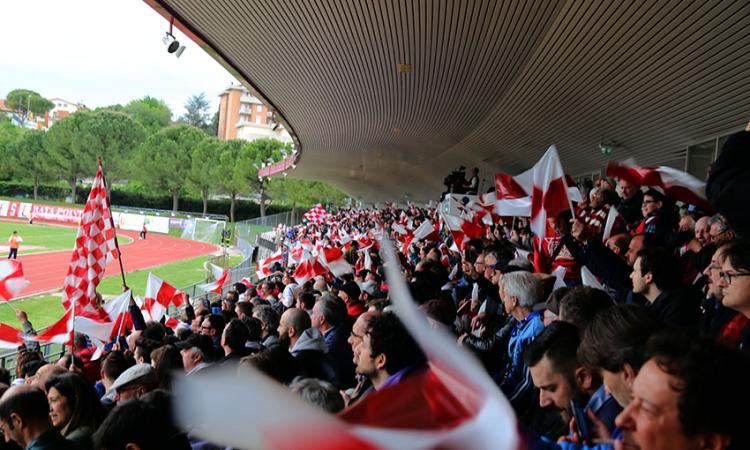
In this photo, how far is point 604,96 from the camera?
10.9 metres

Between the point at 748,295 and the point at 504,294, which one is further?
the point at 504,294

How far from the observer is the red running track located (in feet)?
92.0

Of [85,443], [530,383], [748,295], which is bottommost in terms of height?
[85,443]

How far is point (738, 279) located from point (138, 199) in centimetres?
7232

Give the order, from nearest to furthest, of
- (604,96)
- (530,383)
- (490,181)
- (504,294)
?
(530,383) < (504,294) < (604,96) < (490,181)

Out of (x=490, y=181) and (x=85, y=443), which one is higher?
(x=490, y=181)

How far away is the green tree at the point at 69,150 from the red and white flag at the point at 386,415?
75.3m

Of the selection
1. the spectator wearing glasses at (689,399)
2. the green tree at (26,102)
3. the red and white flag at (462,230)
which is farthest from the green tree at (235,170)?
the green tree at (26,102)

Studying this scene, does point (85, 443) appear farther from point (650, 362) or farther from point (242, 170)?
point (242, 170)

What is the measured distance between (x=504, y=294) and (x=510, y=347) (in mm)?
390

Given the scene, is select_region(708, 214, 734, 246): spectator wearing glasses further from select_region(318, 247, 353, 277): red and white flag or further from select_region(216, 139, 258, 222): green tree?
select_region(216, 139, 258, 222): green tree

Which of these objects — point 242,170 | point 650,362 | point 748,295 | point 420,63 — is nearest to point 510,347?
point 748,295

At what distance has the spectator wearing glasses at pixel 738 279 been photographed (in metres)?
2.84

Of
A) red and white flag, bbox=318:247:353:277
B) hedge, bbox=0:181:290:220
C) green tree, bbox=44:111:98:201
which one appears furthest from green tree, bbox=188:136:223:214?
red and white flag, bbox=318:247:353:277
